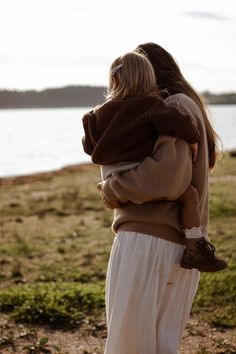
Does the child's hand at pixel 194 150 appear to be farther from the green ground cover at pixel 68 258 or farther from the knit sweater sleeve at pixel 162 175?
the green ground cover at pixel 68 258

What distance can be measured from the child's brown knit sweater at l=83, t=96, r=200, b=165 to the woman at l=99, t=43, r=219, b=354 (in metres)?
0.10

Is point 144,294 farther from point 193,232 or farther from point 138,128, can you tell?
point 138,128

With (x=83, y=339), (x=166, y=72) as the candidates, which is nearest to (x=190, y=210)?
(x=166, y=72)

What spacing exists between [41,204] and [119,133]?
43.1 ft

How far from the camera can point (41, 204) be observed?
1661 cm

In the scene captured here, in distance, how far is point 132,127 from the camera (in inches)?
142

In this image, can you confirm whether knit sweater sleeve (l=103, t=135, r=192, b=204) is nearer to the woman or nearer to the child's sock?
the woman

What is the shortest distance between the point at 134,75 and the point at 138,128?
290 mm

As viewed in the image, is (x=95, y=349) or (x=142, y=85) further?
(x=95, y=349)

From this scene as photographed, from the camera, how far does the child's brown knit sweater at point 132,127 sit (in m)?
3.52

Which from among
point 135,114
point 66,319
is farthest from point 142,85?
point 66,319

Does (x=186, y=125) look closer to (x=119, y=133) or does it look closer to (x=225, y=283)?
(x=119, y=133)

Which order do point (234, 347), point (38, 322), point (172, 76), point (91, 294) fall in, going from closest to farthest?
point (172, 76) < point (234, 347) < point (38, 322) < point (91, 294)

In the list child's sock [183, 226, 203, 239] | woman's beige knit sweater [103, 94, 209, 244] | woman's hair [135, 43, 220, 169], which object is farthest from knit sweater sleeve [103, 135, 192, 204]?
woman's hair [135, 43, 220, 169]
